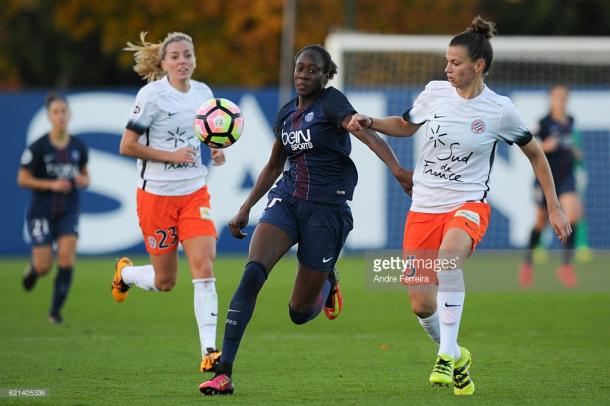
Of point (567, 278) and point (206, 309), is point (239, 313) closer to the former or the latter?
point (206, 309)

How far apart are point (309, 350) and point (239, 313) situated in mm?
2890

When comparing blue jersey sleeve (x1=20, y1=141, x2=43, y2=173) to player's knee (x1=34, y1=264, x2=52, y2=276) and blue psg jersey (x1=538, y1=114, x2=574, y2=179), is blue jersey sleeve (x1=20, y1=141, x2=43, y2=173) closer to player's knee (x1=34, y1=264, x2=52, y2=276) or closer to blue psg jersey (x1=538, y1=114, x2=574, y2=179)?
player's knee (x1=34, y1=264, x2=52, y2=276)

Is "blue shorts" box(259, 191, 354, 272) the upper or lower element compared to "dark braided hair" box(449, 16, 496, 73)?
lower

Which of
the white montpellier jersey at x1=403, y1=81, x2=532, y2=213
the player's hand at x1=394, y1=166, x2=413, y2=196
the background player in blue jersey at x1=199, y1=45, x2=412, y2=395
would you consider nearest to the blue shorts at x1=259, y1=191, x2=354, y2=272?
the background player in blue jersey at x1=199, y1=45, x2=412, y2=395

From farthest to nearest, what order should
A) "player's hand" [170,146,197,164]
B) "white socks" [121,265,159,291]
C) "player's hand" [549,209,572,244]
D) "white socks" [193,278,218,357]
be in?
"white socks" [121,265,159,291] < "player's hand" [170,146,197,164] < "white socks" [193,278,218,357] < "player's hand" [549,209,572,244]

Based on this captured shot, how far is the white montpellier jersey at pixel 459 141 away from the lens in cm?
812

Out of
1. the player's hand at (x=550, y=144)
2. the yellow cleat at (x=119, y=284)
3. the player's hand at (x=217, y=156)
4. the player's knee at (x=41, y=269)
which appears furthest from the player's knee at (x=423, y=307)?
the player's hand at (x=550, y=144)

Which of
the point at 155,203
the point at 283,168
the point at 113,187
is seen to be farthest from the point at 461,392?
the point at 113,187

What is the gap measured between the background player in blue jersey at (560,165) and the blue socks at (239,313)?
8.83 meters

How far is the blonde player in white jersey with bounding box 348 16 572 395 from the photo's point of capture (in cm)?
796

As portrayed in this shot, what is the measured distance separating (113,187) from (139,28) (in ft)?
40.2

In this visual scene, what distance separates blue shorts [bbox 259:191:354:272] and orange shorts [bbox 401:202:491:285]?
1.79 feet

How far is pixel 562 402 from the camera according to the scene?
7.48 meters

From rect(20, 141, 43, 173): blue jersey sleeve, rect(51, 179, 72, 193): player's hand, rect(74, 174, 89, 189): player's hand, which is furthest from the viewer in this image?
rect(20, 141, 43, 173): blue jersey sleeve
